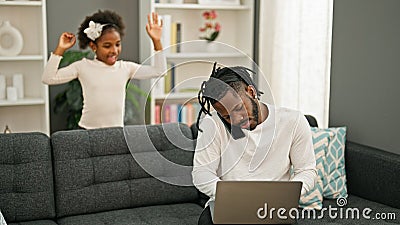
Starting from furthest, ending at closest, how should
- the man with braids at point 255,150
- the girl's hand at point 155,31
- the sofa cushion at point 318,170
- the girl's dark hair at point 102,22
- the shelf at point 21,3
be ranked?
1. the shelf at point 21,3
2. the girl's dark hair at point 102,22
3. the girl's hand at point 155,31
4. the sofa cushion at point 318,170
5. the man with braids at point 255,150

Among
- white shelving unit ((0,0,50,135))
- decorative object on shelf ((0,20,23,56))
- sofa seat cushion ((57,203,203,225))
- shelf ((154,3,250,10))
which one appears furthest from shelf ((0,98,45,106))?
sofa seat cushion ((57,203,203,225))

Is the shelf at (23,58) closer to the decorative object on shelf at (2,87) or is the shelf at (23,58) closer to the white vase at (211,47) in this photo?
the decorative object on shelf at (2,87)

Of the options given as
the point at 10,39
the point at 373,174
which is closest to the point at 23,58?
the point at 10,39

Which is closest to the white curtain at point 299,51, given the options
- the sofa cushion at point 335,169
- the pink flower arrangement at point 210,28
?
the pink flower arrangement at point 210,28

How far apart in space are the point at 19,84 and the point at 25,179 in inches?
68.9

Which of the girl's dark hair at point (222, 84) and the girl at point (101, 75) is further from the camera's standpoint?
the girl at point (101, 75)

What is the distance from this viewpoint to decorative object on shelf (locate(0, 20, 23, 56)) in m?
4.27

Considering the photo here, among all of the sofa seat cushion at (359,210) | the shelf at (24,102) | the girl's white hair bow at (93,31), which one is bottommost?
the sofa seat cushion at (359,210)

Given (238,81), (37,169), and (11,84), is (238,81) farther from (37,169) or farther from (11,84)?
(11,84)

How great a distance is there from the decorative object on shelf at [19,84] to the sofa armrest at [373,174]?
2.36 meters

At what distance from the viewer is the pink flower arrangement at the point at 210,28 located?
479 centimetres

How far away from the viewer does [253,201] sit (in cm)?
233

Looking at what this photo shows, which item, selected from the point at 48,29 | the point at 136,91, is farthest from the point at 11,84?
the point at 136,91

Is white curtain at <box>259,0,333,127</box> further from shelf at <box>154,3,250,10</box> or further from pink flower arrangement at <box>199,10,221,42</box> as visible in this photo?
pink flower arrangement at <box>199,10,221,42</box>
